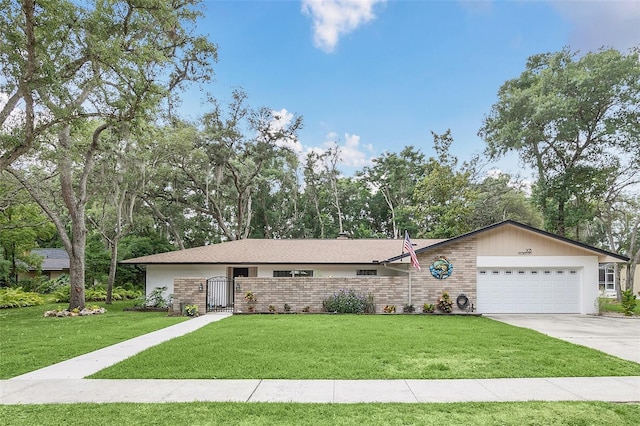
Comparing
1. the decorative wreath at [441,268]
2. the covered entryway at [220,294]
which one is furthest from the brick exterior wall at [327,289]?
the covered entryway at [220,294]

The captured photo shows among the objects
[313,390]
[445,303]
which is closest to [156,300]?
[445,303]

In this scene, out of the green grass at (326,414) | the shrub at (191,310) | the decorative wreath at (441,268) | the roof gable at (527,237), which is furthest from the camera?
the decorative wreath at (441,268)

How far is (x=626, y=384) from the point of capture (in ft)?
20.0

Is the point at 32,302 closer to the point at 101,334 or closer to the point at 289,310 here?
the point at 101,334

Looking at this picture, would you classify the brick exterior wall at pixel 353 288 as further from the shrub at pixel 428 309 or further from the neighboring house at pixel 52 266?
the neighboring house at pixel 52 266

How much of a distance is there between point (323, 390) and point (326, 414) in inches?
36.6

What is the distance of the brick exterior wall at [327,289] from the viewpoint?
16.0 m

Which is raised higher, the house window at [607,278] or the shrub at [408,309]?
the shrub at [408,309]

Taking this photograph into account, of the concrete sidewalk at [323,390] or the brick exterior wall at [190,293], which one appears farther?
the brick exterior wall at [190,293]

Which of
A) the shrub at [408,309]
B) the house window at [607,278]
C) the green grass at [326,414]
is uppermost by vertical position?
the green grass at [326,414]

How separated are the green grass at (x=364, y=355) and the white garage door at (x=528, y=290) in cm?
480

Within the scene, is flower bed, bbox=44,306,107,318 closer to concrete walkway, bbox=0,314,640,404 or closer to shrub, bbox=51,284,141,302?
shrub, bbox=51,284,141,302

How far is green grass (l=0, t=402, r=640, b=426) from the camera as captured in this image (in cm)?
457

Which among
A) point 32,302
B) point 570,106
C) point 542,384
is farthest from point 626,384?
point 32,302
